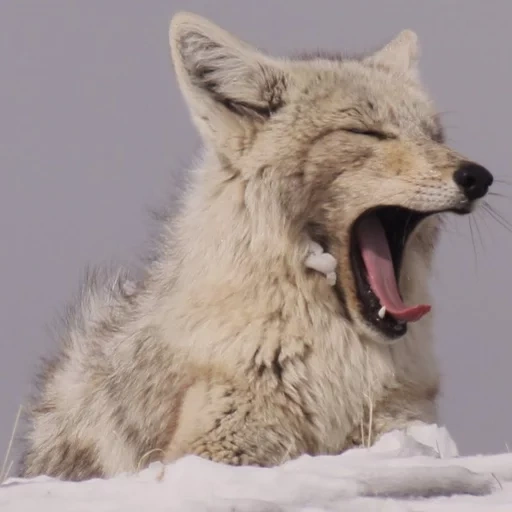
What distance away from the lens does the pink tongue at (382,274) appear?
608 cm

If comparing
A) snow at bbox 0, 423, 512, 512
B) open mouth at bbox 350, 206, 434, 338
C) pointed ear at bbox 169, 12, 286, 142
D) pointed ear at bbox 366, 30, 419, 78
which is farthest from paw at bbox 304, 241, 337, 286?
snow at bbox 0, 423, 512, 512

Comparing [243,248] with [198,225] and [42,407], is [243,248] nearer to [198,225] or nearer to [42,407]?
[198,225]

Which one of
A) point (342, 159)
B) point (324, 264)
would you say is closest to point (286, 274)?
point (324, 264)

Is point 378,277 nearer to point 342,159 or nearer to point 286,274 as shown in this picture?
point 286,274

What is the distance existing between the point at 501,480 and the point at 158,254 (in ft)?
11.7

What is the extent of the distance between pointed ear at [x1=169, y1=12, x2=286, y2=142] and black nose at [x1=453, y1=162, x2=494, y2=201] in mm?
1200

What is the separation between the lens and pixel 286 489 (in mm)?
3453

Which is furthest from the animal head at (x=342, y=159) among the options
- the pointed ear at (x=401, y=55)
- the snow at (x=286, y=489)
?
the snow at (x=286, y=489)

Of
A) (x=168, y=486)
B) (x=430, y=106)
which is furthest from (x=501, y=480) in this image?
(x=430, y=106)

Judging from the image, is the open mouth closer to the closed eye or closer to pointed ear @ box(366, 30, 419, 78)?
the closed eye

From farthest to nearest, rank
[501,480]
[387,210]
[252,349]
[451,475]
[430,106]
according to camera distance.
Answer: [430,106] → [387,210] → [252,349] → [501,480] → [451,475]

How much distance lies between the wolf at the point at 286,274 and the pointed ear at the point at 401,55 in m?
0.67

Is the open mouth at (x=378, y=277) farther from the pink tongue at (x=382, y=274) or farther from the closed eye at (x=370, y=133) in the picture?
the closed eye at (x=370, y=133)

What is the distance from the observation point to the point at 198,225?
6.40 m
